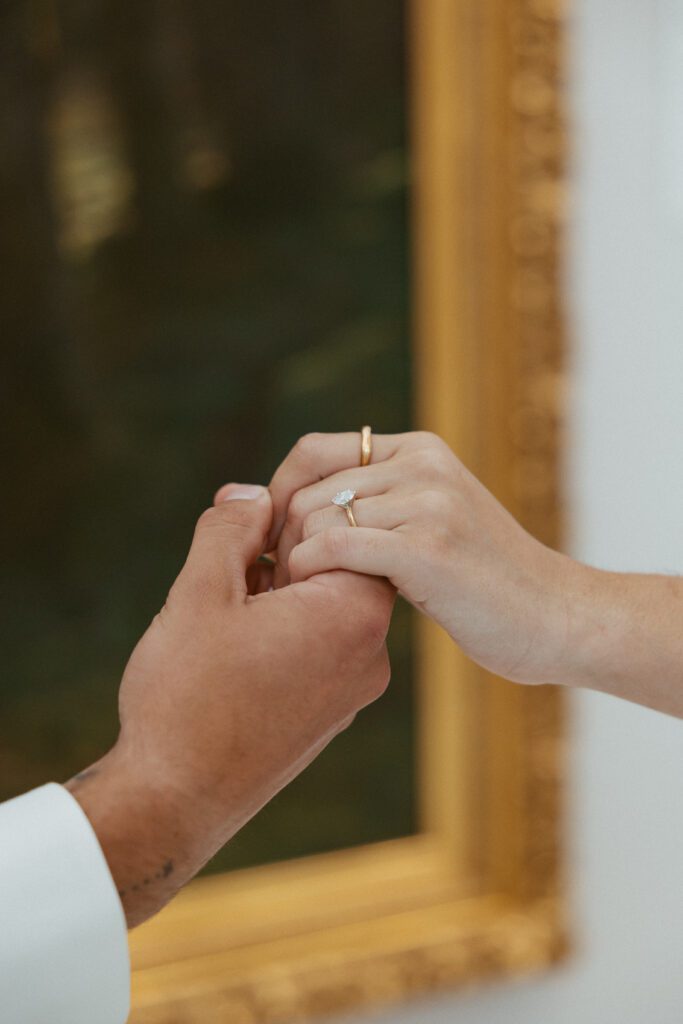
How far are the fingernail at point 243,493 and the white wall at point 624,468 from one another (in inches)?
31.3

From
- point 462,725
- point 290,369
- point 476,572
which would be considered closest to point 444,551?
point 476,572

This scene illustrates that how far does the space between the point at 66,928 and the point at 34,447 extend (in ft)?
2.73

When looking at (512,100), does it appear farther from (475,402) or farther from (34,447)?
(34,447)

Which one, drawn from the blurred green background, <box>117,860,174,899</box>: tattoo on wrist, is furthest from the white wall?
<box>117,860,174,899</box>: tattoo on wrist

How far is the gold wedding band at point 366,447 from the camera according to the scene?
36.5 inches

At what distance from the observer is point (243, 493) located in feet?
3.12

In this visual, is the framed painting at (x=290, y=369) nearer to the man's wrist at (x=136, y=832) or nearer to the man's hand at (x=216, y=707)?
the man's hand at (x=216, y=707)

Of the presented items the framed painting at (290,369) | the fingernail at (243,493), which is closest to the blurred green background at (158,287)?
the framed painting at (290,369)

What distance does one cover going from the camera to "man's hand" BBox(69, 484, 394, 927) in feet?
2.28

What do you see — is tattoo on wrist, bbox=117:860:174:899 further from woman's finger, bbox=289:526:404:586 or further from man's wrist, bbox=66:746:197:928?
woman's finger, bbox=289:526:404:586

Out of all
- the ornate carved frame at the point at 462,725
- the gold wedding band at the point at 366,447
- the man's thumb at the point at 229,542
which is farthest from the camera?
the ornate carved frame at the point at 462,725

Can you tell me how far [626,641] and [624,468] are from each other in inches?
30.9

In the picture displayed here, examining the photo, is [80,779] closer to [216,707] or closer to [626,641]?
[216,707]

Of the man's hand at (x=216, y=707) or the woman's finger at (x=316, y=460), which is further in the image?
the woman's finger at (x=316, y=460)
